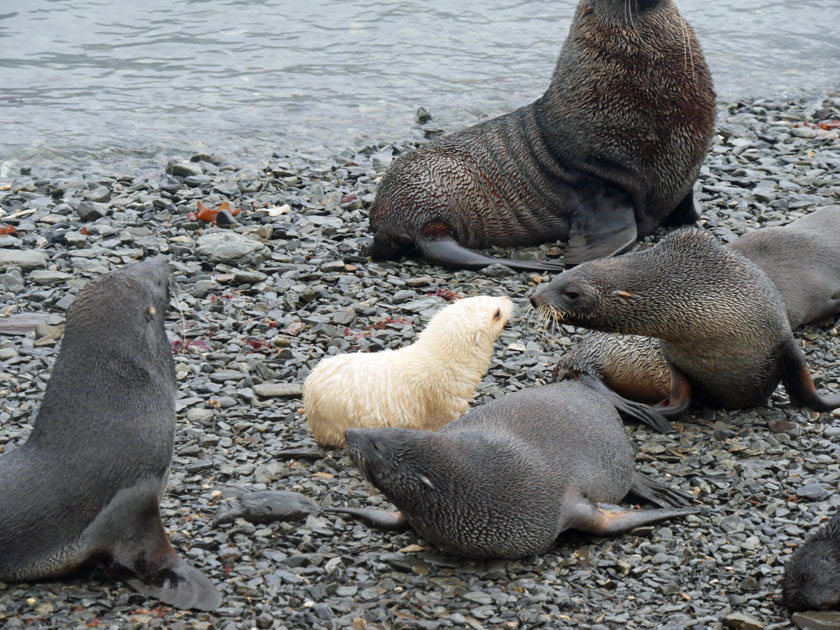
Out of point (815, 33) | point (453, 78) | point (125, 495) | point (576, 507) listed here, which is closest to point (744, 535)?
point (576, 507)

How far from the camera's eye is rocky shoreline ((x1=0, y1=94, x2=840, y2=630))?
3756mm

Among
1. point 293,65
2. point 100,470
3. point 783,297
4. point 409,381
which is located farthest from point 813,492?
point 293,65

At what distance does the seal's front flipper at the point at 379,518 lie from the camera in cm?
414

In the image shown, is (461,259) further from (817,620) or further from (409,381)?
(817,620)

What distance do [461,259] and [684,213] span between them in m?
1.69

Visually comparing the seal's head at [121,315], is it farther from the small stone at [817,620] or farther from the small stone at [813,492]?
the small stone at [813,492]

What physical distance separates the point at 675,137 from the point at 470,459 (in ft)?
12.4

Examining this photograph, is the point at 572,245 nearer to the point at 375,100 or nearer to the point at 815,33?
the point at 375,100

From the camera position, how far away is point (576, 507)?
4.09m

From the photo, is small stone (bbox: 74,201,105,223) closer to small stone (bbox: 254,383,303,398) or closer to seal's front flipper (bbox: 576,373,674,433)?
small stone (bbox: 254,383,303,398)

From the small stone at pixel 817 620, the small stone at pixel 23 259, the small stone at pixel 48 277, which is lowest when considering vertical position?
the small stone at pixel 817 620

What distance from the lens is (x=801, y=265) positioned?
19.6ft

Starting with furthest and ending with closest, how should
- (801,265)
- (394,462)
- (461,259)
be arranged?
(461,259), (801,265), (394,462)

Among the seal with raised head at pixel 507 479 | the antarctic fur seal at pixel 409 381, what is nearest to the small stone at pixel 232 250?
the antarctic fur seal at pixel 409 381
